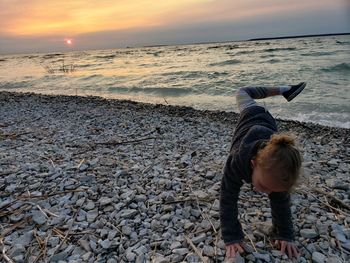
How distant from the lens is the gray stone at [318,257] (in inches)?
117

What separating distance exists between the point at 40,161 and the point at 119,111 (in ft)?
17.7

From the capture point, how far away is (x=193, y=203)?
3977 mm

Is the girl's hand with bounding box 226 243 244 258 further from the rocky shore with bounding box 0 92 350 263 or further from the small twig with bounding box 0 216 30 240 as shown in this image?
the small twig with bounding box 0 216 30 240

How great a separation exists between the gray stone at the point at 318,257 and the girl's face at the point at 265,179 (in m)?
0.93

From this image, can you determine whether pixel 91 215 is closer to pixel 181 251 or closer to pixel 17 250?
pixel 17 250

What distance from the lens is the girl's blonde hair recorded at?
2361 mm

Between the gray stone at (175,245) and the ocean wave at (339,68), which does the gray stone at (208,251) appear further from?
the ocean wave at (339,68)

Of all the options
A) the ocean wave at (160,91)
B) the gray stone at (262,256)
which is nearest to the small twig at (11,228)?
the gray stone at (262,256)

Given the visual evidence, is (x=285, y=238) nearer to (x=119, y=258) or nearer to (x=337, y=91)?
(x=119, y=258)

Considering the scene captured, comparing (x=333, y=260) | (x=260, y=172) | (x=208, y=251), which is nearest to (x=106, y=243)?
(x=208, y=251)

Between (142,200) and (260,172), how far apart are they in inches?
76.5

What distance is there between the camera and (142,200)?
4.05 m

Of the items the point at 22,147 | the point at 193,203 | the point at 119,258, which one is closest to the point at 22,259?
the point at 119,258

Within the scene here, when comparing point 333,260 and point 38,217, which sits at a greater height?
point 38,217
